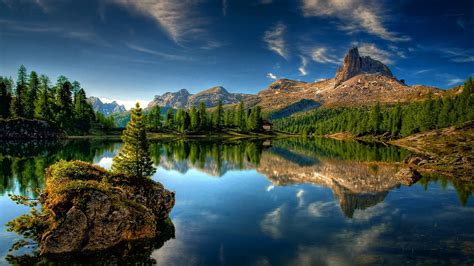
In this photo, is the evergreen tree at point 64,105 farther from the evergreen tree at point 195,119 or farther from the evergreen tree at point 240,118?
the evergreen tree at point 240,118

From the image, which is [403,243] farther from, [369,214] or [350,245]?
[369,214]

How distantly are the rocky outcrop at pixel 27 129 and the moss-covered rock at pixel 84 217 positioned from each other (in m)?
115

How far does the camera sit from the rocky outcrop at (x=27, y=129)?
11669 centimetres

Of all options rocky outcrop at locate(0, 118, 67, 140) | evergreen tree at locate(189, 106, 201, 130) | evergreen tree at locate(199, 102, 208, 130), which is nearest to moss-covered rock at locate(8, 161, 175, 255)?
rocky outcrop at locate(0, 118, 67, 140)

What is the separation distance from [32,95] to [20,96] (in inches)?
242

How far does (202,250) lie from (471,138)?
119 meters

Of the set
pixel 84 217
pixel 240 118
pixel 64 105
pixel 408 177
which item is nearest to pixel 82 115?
pixel 64 105

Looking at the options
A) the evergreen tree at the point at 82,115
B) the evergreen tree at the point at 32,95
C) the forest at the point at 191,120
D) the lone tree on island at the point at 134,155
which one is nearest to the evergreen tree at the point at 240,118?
the forest at the point at 191,120

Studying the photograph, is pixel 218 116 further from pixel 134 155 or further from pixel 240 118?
pixel 134 155

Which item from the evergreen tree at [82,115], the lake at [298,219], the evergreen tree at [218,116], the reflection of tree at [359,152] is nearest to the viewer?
the lake at [298,219]

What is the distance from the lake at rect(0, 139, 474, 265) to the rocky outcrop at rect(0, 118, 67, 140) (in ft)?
233

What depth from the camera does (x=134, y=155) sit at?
31.0 meters

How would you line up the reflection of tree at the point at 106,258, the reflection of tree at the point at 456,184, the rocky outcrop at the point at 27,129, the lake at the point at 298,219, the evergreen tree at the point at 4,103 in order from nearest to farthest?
the reflection of tree at the point at 106,258 < the lake at the point at 298,219 < the reflection of tree at the point at 456,184 < the rocky outcrop at the point at 27,129 < the evergreen tree at the point at 4,103

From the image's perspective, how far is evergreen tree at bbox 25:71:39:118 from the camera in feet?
440
